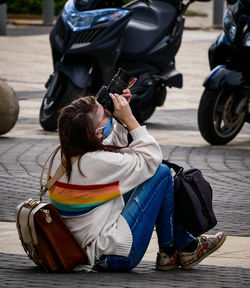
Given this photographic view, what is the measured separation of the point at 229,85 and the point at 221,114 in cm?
32

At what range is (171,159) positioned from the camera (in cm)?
851

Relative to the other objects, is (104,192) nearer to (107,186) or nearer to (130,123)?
(107,186)

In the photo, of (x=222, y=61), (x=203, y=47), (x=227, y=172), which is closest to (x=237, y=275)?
(x=227, y=172)

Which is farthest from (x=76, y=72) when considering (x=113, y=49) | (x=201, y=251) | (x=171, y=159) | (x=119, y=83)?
(x=201, y=251)

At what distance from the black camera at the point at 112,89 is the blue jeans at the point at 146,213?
38 centimetres

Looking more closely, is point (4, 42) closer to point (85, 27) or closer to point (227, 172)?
point (85, 27)

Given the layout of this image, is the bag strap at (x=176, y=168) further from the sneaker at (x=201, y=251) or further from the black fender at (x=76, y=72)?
the black fender at (x=76, y=72)

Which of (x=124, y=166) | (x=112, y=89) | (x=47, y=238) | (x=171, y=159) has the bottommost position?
(x=171, y=159)

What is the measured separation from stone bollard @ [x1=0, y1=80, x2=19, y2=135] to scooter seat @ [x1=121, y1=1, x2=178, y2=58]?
1310 millimetres

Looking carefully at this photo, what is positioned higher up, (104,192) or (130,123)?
(130,123)

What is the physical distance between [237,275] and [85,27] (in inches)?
212

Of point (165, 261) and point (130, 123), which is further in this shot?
point (165, 261)

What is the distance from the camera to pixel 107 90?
4969 mm

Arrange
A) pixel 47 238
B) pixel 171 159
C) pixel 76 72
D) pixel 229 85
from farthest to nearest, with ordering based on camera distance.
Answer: pixel 76 72
pixel 229 85
pixel 171 159
pixel 47 238
